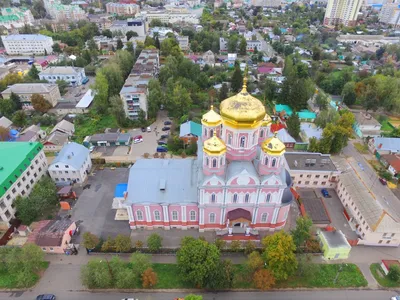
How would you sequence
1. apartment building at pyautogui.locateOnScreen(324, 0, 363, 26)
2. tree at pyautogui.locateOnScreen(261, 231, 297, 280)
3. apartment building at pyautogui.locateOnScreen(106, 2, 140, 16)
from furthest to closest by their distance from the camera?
1. apartment building at pyautogui.locateOnScreen(106, 2, 140, 16)
2. apartment building at pyautogui.locateOnScreen(324, 0, 363, 26)
3. tree at pyautogui.locateOnScreen(261, 231, 297, 280)

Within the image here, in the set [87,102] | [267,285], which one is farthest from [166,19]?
[267,285]

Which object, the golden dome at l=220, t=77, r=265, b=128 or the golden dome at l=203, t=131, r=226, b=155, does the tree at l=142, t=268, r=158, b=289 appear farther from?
the golden dome at l=220, t=77, r=265, b=128

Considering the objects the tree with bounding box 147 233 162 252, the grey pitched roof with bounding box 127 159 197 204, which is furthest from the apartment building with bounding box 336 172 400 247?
the tree with bounding box 147 233 162 252

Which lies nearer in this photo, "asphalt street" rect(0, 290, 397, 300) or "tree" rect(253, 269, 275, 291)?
"tree" rect(253, 269, 275, 291)

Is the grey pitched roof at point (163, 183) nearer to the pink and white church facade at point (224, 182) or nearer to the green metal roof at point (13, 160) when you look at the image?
the pink and white church facade at point (224, 182)

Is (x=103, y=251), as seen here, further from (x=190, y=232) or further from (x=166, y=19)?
(x=166, y=19)

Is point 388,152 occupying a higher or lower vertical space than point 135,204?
lower

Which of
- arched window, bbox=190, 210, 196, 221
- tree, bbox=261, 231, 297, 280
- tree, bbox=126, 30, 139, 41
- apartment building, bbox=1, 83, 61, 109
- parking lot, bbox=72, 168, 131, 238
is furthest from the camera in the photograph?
tree, bbox=126, 30, 139, 41
